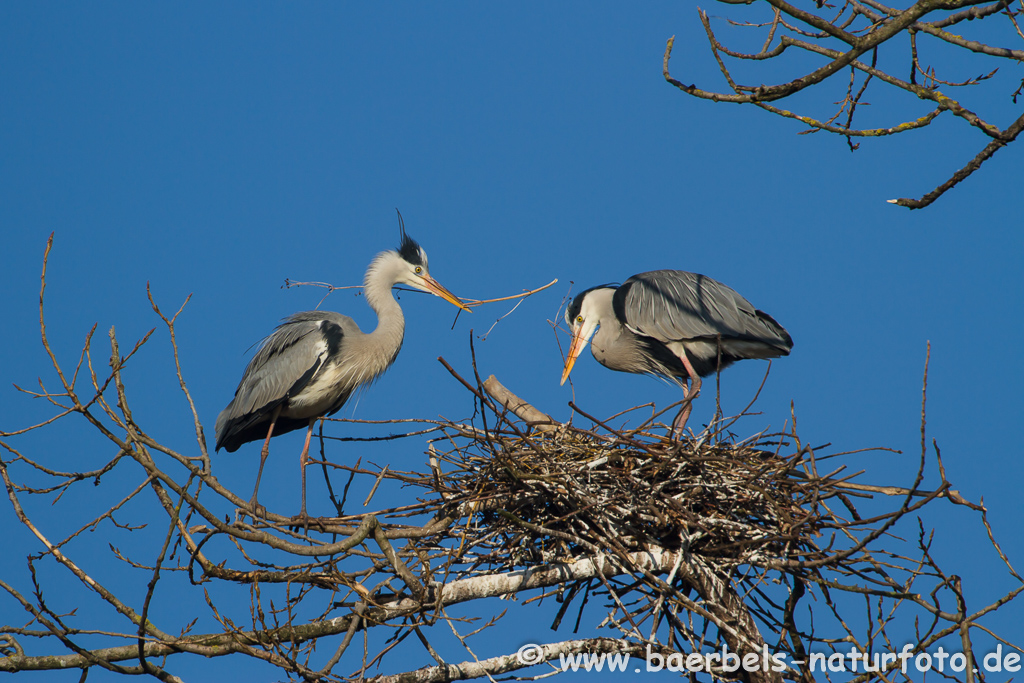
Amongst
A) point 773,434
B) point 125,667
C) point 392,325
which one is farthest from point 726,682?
point 392,325

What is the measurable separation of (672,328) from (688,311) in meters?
0.17

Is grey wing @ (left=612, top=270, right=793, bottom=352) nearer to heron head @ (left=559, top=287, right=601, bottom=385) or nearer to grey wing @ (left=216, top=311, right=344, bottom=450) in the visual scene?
heron head @ (left=559, top=287, right=601, bottom=385)

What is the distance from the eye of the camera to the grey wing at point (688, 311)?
648cm

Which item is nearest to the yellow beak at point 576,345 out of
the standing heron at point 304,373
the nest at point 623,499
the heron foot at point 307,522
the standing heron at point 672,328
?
the standing heron at point 672,328

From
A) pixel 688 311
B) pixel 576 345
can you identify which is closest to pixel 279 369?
pixel 576 345

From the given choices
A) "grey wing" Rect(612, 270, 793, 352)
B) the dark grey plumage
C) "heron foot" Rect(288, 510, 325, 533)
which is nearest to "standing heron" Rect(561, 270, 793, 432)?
"grey wing" Rect(612, 270, 793, 352)

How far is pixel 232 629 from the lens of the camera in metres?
3.28

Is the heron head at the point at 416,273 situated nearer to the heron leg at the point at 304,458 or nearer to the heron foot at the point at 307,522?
the heron leg at the point at 304,458

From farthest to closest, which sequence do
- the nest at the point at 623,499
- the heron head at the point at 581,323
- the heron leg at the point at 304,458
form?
the heron head at the point at 581,323, the heron leg at the point at 304,458, the nest at the point at 623,499

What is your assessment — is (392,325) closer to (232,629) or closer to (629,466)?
(629,466)

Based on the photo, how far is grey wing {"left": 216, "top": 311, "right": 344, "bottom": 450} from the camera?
634 centimetres

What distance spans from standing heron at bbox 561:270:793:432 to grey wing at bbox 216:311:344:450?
1910mm

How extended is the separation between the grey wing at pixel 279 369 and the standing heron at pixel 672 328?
75.2 inches

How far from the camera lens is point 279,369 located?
21.1 feet
